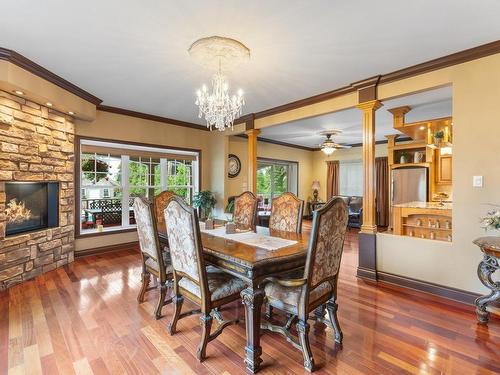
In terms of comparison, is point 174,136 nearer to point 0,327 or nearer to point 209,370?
point 0,327

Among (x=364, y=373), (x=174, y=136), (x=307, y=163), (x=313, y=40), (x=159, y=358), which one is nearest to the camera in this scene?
(x=364, y=373)

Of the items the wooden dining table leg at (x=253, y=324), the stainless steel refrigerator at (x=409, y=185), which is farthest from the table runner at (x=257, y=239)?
the stainless steel refrigerator at (x=409, y=185)

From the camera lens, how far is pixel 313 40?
8.16 ft

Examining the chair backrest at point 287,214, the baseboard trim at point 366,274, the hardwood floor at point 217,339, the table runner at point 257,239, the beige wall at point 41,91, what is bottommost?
the hardwood floor at point 217,339

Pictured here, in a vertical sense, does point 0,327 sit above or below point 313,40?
below

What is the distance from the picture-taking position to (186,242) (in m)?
1.97

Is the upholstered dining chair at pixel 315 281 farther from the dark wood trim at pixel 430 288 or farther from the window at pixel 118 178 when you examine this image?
the window at pixel 118 178

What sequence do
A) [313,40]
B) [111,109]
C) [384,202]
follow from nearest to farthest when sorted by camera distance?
[313,40] < [111,109] < [384,202]

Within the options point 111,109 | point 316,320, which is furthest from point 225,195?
point 316,320

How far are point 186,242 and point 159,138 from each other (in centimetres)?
389

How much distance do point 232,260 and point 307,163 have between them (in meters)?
7.63

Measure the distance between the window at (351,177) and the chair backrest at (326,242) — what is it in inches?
264

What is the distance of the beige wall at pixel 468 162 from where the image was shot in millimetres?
2615

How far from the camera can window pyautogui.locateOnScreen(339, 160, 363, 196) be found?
26.8 ft
